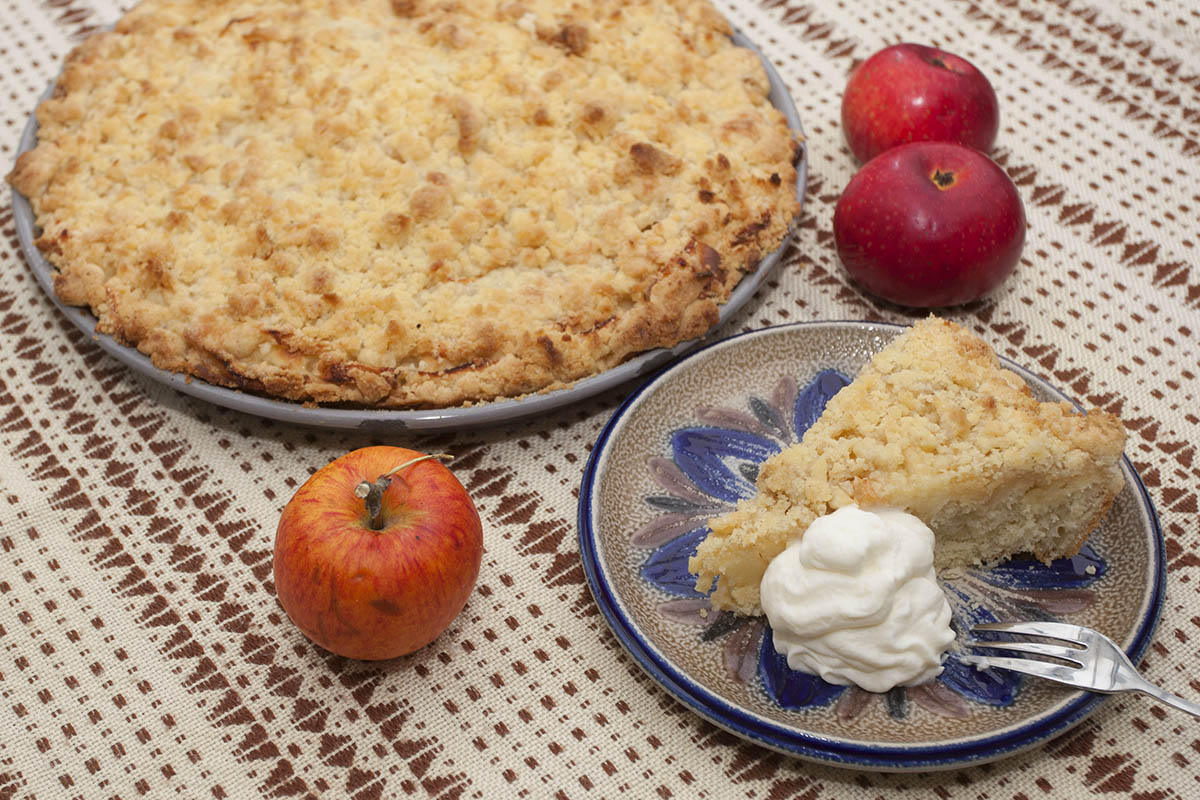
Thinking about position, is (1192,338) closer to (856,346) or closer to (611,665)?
(856,346)

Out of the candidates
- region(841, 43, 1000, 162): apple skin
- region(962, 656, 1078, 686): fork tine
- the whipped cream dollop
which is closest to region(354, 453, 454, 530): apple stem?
the whipped cream dollop

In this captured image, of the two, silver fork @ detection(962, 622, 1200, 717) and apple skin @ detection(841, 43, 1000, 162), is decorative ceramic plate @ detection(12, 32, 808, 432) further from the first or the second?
silver fork @ detection(962, 622, 1200, 717)

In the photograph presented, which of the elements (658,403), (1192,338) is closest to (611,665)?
(658,403)

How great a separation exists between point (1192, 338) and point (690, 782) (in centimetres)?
139

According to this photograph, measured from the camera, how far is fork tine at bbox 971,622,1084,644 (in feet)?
5.31

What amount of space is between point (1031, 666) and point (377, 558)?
0.92 m

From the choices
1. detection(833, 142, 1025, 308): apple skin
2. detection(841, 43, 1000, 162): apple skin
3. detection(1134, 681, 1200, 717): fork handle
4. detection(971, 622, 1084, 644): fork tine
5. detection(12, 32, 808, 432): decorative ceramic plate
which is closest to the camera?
detection(1134, 681, 1200, 717): fork handle

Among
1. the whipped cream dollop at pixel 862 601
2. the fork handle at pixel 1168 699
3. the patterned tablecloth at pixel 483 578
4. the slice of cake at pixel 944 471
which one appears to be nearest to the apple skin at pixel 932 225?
the patterned tablecloth at pixel 483 578

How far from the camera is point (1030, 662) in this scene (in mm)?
1623

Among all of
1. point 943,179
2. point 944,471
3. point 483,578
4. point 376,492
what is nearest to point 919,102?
point 943,179

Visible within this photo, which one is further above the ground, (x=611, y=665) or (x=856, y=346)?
(x=856, y=346)

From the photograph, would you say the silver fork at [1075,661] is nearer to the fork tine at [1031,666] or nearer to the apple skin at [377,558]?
the fork tine at [1031,666]

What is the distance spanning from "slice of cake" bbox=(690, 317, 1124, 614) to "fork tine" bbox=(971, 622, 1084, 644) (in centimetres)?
16

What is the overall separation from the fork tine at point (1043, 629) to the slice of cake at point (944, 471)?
158 mm
